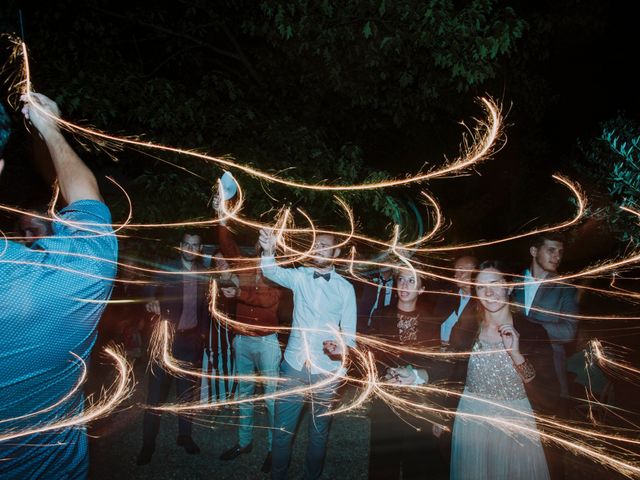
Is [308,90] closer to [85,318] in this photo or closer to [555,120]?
[85,318]

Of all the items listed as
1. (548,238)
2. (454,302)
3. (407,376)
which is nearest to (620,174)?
(548,238)

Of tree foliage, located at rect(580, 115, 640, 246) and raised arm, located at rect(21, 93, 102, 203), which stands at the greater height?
tree foliage, located at rect(580, 115, 640, 246)

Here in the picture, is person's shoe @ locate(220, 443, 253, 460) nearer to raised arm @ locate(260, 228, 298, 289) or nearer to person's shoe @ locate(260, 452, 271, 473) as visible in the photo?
person's shoe @ locate(260, 452, 271, 473)

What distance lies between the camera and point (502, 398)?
297 cm

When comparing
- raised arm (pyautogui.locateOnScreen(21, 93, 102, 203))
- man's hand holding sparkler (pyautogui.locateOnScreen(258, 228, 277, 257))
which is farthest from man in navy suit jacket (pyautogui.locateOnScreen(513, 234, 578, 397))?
raised arm (pyautogui.locateOnScreen(21, 93, 102, 203))

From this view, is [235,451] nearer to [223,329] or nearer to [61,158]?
[223,329]

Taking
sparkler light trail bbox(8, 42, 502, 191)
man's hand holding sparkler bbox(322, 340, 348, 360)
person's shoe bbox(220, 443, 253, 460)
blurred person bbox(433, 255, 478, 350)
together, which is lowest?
person's shoe bbox(220, 443, 253, 460)

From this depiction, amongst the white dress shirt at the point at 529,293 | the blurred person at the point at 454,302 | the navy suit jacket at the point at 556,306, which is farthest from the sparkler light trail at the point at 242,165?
the navy suit jacket at the point at 556,306

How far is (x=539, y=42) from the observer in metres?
6.79

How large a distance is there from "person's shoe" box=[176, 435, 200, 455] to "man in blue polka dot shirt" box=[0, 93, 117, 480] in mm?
2811

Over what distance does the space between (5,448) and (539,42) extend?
8.32 metres

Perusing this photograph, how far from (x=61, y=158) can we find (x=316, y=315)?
266 centimetres

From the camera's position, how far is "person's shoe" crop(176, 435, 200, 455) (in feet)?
13.9

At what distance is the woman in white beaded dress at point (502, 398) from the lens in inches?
112
